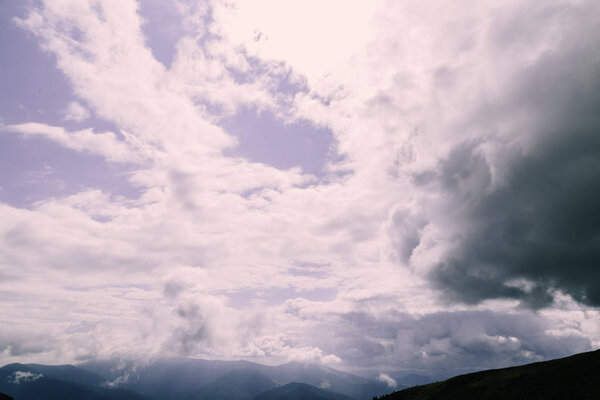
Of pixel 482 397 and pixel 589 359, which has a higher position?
pixel 589 359

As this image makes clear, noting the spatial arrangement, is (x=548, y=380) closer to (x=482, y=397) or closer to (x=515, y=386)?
(x=515, y=386)

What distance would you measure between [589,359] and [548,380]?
9.58 m

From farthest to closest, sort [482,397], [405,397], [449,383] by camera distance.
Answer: [405,397]
[449,383]
[482,397]

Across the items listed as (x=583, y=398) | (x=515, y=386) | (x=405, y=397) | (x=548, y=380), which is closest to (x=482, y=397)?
(x=515, y=386)

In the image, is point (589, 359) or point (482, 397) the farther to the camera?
point (482, 397)

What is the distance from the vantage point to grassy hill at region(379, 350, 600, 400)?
58041 millimetres

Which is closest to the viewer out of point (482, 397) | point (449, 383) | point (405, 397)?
point (482, 397)

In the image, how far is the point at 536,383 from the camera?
217ft

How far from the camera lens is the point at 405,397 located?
99500 millimetres

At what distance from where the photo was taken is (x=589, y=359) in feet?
215

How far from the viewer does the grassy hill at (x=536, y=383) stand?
58.0 meters

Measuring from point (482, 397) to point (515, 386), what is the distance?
23.4 ft

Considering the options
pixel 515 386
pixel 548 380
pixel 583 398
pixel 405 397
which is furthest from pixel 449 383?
pixel 583 398

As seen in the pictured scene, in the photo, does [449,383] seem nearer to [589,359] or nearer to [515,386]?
[515,386]
